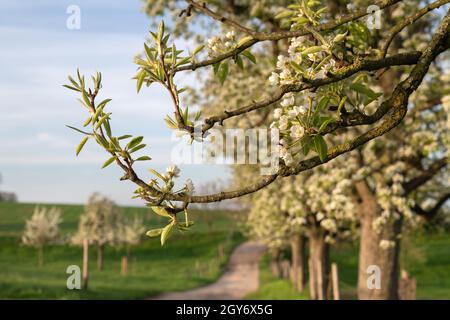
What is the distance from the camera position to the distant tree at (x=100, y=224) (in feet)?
189

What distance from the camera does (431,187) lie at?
2091cm

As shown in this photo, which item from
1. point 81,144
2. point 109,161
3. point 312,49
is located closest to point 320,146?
point 312,49

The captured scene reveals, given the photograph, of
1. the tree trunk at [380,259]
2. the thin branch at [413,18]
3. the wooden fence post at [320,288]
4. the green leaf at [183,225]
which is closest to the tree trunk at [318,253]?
the wooden fence post at [320,288]

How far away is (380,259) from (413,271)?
44.4 meters

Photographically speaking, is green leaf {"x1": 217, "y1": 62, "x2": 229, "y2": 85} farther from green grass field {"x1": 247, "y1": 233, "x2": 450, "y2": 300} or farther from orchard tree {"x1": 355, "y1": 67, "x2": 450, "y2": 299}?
green grass field {"x1": 247, "y1": 233, "x2": 450, "y2": 300}

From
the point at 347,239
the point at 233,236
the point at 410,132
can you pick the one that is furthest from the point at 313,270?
the point at 233,236

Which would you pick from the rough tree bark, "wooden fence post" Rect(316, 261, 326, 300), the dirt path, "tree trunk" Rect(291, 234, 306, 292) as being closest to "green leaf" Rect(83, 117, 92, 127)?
the rough tree bark

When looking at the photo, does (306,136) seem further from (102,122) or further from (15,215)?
(15,215)

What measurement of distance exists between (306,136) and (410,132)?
1290 centimetres

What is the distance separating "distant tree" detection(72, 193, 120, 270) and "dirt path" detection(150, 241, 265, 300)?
1251cm

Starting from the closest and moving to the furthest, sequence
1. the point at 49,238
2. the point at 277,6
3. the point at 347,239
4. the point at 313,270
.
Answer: the point at 277,6 < the point at 313,270 < the point at 347,239 < the point at 49,238

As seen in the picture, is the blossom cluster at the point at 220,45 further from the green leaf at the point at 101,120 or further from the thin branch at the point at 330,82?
the green leaf at the point at 101,120

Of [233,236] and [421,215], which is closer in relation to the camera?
[421,215]

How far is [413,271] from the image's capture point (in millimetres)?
58312
